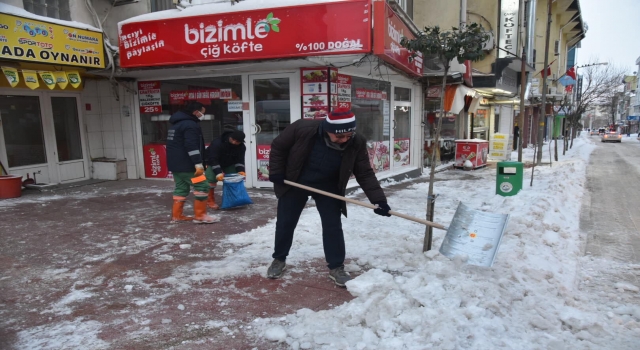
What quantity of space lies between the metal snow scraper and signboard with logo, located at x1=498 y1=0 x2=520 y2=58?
1693 cm

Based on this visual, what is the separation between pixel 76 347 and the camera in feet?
9.31

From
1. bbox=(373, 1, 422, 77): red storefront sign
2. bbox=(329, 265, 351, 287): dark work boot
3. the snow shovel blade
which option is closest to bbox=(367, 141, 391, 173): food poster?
bbox=(373, 1, 422, 77): red storefront sign

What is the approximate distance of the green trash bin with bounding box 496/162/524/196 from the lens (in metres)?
8.48

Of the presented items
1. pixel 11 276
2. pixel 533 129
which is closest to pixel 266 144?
pixel 11 276

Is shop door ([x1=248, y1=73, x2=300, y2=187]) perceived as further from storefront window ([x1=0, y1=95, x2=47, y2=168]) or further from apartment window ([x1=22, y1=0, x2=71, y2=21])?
storefront window ([x1=0, y1=95, x2=47, y2=168])

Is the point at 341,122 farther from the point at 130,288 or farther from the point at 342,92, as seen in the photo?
the point at 342,92

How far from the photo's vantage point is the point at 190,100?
9.12m

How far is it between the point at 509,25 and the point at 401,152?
442 inches

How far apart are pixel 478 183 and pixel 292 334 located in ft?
29.2

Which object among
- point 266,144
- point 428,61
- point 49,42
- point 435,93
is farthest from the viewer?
point 435,93

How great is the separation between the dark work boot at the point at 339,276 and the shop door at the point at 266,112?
15.3 ft

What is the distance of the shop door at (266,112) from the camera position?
8.22 m

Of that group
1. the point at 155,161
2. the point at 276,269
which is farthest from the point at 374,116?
the point at 276,269

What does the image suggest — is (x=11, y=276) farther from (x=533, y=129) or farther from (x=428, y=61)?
(x=533, y=129)
